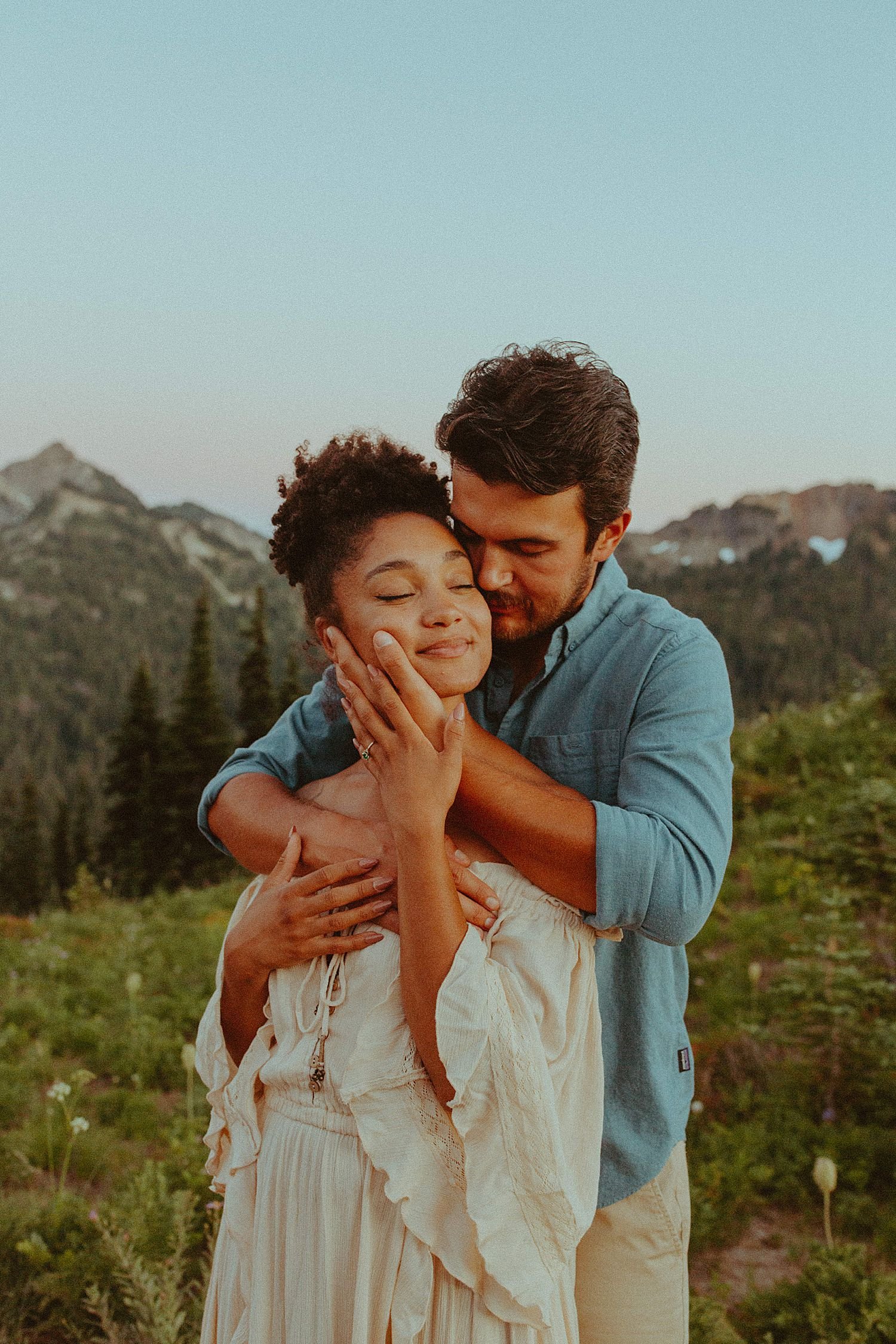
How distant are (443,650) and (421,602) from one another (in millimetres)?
116

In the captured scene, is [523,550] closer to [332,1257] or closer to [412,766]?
[412,766]

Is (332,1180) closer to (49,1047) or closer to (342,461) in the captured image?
(342,461)

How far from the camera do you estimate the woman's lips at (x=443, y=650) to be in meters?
2.09

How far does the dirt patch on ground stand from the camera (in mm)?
3947

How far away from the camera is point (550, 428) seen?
6.91 ft

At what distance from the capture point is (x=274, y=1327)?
76.1 inches

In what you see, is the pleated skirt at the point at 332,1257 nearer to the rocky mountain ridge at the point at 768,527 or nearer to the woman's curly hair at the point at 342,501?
the woman's curly hair at the point at 342,501

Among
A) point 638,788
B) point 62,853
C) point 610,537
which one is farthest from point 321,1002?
point 62,853

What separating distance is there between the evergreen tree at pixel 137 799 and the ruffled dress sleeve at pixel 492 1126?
104 feet

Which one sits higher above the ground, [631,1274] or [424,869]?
[424,869]

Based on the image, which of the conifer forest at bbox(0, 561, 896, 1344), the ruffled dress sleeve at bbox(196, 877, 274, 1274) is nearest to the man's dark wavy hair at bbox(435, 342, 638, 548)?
the ruffled dress sleeve at bbox(196, 877, 274, 1274)

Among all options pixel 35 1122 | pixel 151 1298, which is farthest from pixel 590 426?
pixel 35 1122

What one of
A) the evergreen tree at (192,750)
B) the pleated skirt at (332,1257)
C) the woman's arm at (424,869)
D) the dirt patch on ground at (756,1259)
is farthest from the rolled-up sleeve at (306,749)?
the evergreen tree at (192,750)

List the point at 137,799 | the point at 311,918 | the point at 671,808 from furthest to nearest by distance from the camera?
the point at 137,799 < the point at 311,918 < the point at 671,808
